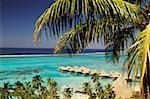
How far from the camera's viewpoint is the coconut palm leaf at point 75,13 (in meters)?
3.10

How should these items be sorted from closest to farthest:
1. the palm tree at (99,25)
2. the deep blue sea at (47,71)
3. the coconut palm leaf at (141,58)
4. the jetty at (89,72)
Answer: the coconut palm leaf at (141,58) → the palm tree at (99,25) → the deep blue sea at (47,71) → the jetty at (89,72)

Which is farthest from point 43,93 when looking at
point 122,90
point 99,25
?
point 99,25

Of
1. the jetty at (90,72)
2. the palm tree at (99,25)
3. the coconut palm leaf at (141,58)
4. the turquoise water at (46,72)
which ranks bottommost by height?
the turquoise water at (46,72)

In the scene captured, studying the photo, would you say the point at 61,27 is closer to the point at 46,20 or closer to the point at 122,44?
the point at 46,20

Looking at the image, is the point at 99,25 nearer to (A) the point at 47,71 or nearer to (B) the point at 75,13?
(B) the point at 75,13

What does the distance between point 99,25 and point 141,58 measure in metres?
0.82

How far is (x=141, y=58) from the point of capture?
2963 millimetres

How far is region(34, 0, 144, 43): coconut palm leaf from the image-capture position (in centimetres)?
310

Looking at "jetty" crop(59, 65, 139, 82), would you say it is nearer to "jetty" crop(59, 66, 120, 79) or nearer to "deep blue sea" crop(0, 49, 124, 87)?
"jetty" crop(59, 66, 120, 79)

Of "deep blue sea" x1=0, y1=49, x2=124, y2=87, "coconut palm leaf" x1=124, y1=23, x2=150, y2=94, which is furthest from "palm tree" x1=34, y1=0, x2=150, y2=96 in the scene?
"deep blue sea" x1=0, y1=49, x2=124, y2=87

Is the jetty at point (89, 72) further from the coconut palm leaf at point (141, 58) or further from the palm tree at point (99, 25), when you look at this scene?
the coconut palm leaf at point (141, 58)

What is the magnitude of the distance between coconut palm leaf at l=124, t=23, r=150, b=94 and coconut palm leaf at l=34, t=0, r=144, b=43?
1.11ft

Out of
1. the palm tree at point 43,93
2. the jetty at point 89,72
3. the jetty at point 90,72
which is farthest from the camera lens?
the jetty at point 89,72

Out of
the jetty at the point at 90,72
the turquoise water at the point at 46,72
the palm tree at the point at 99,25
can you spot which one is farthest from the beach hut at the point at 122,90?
the jetty at the point at 90,72
